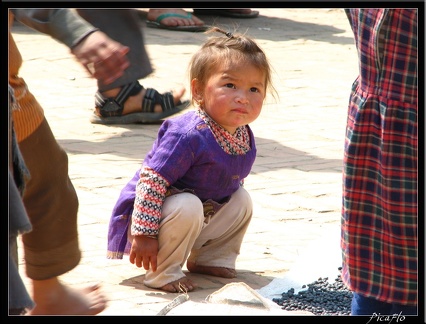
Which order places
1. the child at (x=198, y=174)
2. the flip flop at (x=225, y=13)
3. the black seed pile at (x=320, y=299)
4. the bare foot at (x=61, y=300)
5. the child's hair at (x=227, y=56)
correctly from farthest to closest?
1. the flip flop at (x=225, y=13)
2. the child's hair at (x=227, y=56)
3. the child at (x=198, y=174)
4. the black seed pile at (x=320, y=299)
5. the bare foot at (x=61, y=300)

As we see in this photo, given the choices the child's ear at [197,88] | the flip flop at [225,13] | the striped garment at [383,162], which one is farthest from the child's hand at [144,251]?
the flip flop at [225,13]

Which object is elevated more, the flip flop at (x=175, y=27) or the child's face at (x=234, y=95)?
the child's face at (x=234, y=95)

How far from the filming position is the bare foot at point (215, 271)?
13.5 ft

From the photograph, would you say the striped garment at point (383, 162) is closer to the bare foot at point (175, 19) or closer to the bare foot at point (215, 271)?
the bare foot at point (215, 271)

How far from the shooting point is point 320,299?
150 inches

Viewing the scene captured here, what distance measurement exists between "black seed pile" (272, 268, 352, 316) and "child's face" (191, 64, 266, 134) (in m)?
0.73

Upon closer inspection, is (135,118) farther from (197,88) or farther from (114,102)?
(197,88)

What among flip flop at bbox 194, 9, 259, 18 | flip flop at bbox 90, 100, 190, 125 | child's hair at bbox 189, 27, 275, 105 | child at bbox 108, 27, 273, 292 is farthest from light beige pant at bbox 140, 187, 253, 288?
flip flop at bbox 194, 9, 259, 18

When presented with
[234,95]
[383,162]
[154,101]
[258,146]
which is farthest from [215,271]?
[154,101]

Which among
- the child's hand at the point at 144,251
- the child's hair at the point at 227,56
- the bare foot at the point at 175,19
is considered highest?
the child's hair at the point at 227,56

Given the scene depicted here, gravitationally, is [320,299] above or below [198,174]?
below

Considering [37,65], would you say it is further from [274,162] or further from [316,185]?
[316,185]

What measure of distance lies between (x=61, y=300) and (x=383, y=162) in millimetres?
1232

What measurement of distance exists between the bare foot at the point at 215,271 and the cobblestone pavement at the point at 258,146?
3cm
